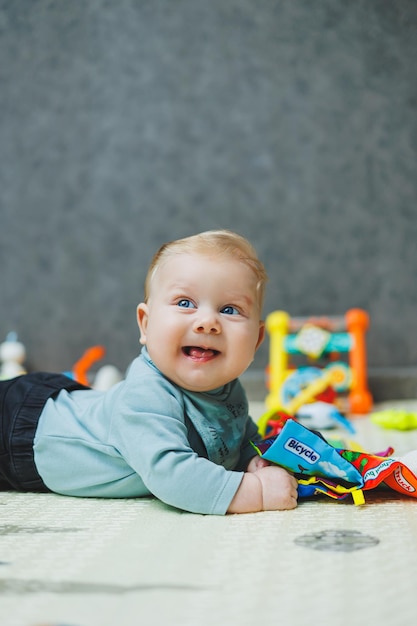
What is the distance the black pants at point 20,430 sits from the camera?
0.90 m

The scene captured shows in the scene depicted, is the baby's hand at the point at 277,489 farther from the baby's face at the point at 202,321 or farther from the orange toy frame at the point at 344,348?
the orange toy frame at the point at 344,348

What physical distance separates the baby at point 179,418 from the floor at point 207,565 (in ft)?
0.11

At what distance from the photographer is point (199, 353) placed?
827 mm

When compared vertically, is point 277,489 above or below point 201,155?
below

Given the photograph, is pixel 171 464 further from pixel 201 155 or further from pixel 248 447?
pixel 201 155

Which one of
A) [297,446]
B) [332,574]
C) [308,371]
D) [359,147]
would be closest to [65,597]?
[332,574]

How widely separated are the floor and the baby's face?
160 millimetres

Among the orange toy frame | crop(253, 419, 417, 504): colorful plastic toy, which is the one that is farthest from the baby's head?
the orange toy frame

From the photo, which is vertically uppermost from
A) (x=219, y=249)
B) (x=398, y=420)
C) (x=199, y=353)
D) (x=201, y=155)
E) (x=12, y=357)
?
(x=201, y=155)

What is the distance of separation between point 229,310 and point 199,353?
62 mm

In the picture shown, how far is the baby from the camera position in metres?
0.77

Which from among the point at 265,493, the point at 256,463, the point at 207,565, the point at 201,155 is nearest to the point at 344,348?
the point at 201,155

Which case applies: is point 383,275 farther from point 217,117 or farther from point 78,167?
point 78,167

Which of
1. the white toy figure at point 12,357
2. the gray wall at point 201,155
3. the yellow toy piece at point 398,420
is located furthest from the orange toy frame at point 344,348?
the white toy figure at point 12,357
